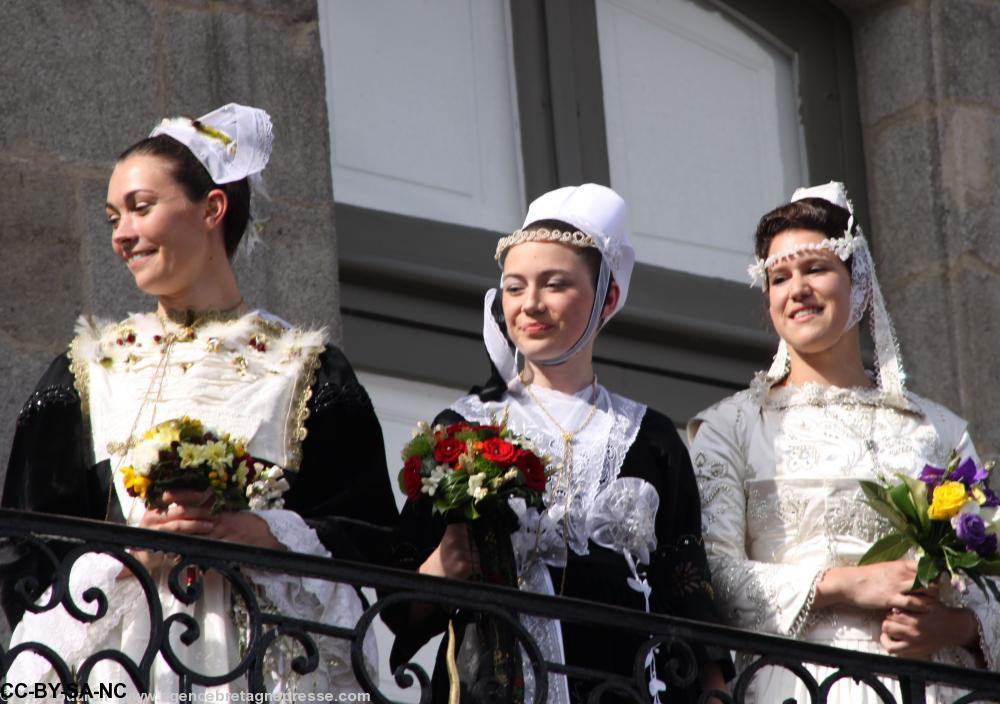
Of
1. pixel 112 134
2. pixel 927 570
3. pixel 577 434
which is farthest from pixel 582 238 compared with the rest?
pixel 112 134

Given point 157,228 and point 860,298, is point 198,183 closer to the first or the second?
point 157,228

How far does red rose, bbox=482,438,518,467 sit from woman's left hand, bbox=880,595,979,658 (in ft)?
3.44

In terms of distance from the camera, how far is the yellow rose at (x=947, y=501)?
20.5ft

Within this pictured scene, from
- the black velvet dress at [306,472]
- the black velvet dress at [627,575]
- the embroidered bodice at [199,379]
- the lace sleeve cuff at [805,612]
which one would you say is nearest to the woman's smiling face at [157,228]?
the embroidered bodice at [199,379]

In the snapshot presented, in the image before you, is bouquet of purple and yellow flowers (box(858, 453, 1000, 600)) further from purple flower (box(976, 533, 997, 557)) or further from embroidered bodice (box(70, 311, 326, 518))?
embroidered bodice (box(70, 311, 326, 518))

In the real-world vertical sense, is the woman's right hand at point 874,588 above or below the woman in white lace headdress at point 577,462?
below

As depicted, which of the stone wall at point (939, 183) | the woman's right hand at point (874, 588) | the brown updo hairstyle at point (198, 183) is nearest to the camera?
the woman's right hand at point (874, 588)

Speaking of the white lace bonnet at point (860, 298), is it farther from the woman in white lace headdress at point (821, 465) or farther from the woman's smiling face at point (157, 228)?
the woman's smiling face at point (157, 228)

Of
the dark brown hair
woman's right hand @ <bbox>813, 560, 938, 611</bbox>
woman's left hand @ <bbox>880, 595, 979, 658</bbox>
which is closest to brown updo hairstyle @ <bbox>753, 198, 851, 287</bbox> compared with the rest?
the dark brown hair

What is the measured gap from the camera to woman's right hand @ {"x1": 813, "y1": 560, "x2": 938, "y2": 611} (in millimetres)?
6340

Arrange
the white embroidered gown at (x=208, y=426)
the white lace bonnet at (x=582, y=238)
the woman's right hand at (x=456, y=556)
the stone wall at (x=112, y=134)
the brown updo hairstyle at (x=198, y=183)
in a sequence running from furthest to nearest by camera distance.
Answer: the stone wall at (x=112, y=134) → the white lace bonnet at (x=582, y=238) → the brown updo hairstyle at (x=198, y=183) → the woman's right hand at (x=456, y=556) → the white embroidered gown at (x=208, y=426)

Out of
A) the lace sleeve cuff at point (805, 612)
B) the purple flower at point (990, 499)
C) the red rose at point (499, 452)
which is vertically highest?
the red rose at point (499, 452)

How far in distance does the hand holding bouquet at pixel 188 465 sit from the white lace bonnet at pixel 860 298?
1654 millimetres

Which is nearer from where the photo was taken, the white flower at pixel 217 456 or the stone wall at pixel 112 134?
the white flower at pixel 217 456
